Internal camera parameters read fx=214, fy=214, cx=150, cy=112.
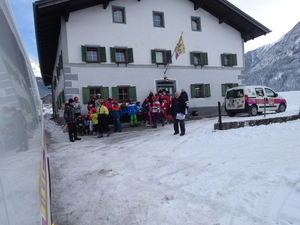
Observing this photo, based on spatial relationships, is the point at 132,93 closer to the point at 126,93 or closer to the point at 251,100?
the point at 126,93

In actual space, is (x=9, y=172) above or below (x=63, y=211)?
above

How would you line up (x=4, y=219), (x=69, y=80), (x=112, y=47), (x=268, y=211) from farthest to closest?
(x=112, y=47), (x=69, y=80), (x=268, y=211), (x=4, y=219)

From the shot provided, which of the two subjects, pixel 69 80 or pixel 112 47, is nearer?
pixel 69 80

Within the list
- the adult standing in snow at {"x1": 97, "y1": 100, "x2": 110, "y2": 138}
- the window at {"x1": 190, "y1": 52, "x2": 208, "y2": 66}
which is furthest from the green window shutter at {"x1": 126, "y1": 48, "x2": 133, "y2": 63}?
the window at {"x1": 190, "y1": 52, "x2": 208, "y2": 66}

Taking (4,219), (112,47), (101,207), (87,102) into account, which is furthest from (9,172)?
(112,47)

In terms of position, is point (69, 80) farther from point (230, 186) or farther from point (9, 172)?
point (9, 172)

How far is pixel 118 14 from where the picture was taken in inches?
526

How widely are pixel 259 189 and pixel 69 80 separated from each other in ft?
36.3

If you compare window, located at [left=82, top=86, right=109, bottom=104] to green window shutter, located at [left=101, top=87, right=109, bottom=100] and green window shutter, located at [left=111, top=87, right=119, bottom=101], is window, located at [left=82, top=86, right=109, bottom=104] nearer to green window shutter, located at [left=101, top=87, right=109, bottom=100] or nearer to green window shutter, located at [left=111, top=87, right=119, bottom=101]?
green window shutter, located at [left=101, top=87, right=109, bottom=100]

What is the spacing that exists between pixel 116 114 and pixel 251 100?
7347mm

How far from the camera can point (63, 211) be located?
3.12m

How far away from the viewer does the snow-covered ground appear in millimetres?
2783

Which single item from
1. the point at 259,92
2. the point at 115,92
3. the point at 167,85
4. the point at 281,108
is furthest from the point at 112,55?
the point at 281,108

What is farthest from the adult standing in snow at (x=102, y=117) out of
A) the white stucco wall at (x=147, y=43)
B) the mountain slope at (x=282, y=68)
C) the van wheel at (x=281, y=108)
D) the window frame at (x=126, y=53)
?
the mountain slope at (x=282, y=68)
